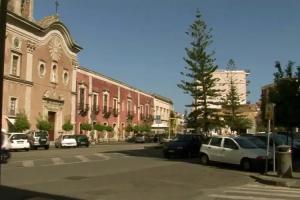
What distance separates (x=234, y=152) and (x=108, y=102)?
190 ft

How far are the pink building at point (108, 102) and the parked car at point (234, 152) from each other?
44115 mm

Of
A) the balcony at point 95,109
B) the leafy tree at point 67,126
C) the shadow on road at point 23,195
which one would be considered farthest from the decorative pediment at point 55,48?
the shadow on road at point 23,195

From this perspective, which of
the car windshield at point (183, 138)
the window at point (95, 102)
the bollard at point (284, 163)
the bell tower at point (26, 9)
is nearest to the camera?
the bollard at point (284, 163)

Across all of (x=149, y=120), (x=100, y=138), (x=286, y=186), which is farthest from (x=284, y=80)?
(x=149, y=120)

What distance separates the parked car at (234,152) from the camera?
78.7ft

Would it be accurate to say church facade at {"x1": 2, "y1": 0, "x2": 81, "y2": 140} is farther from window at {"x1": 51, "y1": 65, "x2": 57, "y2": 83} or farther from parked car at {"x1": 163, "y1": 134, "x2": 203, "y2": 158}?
parked car at {"x1": 163, "y1": 134, "x2": 203, "y2": 158}

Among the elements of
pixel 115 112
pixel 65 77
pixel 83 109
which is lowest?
pixel 83 109

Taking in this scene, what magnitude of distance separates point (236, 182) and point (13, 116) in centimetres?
3805

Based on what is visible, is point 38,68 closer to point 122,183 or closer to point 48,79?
point 48,79

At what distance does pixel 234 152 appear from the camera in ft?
82.1

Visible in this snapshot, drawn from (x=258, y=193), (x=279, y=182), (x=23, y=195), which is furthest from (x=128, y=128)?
(x=23, y=195)

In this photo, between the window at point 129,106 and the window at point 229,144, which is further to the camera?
the window at point 129,106

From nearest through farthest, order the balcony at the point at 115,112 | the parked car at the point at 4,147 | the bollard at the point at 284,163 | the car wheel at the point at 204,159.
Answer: the parked car at the point at 4,147 < the bollard at the point at 284,163 < the car wheel at the point at 204,159 < the balcony at the point at 115,112

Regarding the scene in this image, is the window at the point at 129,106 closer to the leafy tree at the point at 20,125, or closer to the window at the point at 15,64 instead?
the window at the point at 15,64
